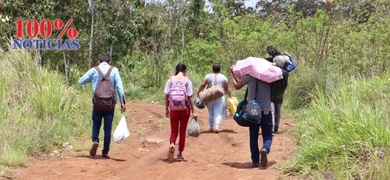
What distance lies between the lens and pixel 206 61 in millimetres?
21531

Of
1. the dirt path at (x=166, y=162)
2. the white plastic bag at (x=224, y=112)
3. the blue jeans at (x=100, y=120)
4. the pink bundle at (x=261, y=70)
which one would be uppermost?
the pink bundle at (x=261, y=70)

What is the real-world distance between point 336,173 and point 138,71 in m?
15.7

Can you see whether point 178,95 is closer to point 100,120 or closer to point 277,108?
point 100,120

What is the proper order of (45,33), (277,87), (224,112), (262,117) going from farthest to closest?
1. (45,33)
2. (224,112)
3. (277,87)
4. (262,117)

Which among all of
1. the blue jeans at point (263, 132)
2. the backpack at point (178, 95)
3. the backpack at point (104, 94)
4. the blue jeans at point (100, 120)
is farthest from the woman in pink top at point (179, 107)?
the blue jeans at point (263, 132)

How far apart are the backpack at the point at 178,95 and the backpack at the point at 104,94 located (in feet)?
3.14

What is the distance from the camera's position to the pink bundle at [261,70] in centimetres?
856

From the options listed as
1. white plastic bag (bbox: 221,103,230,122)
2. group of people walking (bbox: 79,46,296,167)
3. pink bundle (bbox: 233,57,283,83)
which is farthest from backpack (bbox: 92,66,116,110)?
white plastic bag (bbox: 221,103,230,122)

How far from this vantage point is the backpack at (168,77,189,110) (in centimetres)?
934

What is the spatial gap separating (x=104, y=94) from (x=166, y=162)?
1.44 m

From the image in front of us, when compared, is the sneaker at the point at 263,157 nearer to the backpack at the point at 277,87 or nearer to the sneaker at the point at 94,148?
the backpack at the point at 277,87

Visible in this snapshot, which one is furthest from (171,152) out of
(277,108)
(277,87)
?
(277,108)

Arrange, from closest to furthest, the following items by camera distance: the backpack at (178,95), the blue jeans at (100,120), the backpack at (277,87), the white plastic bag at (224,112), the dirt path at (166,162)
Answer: the dirt path at (166,162)
the backpack at (277,87)
the backpack at (178,95)
the blue jeans at (100,120)
the white plastic bag at (224,112)

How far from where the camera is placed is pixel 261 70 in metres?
8.56
